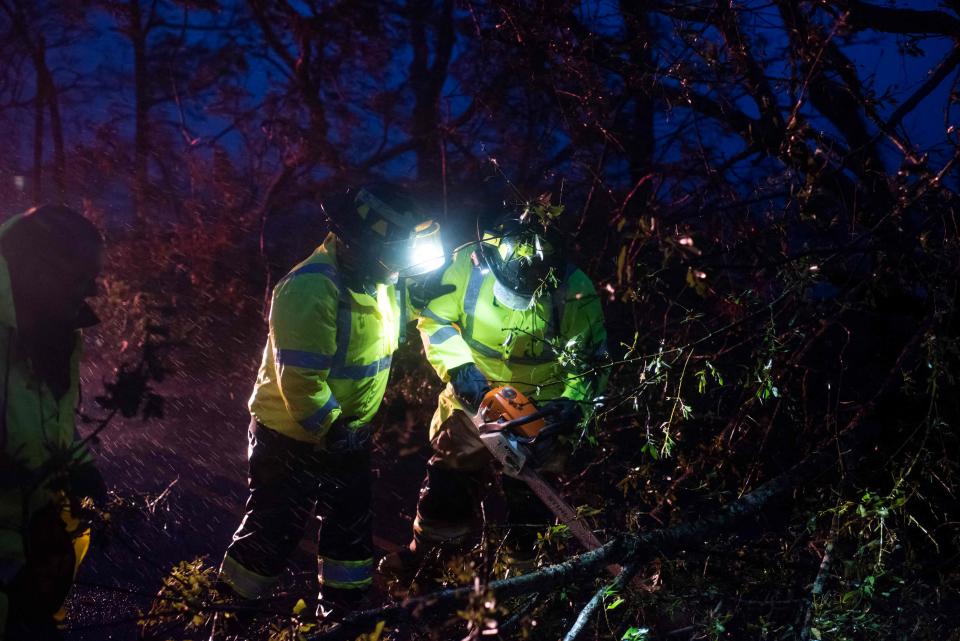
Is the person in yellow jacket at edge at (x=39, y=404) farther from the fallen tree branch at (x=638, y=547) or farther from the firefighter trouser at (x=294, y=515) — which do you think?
the firefighter trouser at (x=294, y=515)

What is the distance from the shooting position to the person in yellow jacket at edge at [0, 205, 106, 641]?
175cm

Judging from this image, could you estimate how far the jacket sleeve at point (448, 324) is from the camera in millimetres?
3518

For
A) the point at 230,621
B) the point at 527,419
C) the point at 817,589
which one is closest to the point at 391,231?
the point at 527,419

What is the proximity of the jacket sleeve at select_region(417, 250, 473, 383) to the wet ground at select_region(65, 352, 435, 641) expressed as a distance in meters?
1.33

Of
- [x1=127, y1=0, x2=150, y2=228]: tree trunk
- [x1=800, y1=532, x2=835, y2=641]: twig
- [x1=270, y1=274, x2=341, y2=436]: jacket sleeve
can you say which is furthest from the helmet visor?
[x1=127, y1=0, x2=150, y2=228]: tree trunk

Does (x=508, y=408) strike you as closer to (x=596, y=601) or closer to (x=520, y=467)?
(x=520, y=467)

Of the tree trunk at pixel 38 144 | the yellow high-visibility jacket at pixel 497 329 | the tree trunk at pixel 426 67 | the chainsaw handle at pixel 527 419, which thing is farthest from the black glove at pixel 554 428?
the tree trunk at pixel 38 144

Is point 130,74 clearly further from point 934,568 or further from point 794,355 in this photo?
point 934,568

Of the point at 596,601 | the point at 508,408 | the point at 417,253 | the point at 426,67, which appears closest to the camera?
the point at 596,601

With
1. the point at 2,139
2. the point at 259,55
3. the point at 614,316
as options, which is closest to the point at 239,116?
the point at 259,55

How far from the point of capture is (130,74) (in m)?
10.8

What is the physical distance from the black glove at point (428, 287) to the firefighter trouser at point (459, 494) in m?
0.71

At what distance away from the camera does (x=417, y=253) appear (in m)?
3.33

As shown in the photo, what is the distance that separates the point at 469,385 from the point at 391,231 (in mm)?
945
